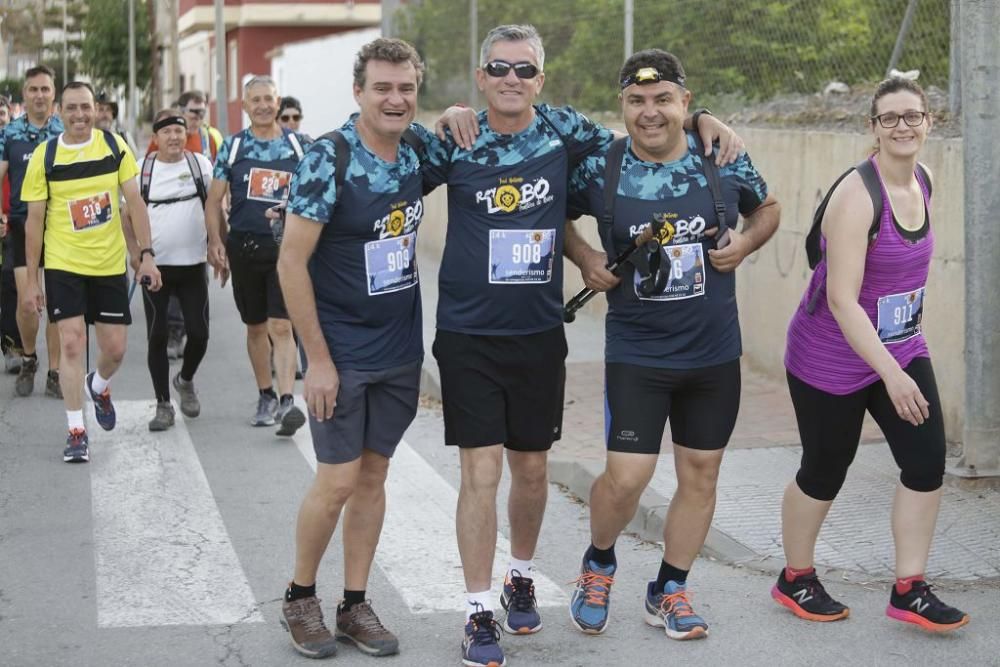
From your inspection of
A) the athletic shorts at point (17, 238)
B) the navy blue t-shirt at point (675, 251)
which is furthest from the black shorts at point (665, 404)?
the athletic shorts at point (17, 238)

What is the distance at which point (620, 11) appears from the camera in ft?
41.9

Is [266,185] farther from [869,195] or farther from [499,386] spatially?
[869,195]

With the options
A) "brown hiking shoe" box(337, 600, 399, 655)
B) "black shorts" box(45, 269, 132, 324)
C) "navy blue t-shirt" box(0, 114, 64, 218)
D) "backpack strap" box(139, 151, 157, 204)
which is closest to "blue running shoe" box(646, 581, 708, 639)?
"brown hiking shoe" box(337, 600, 399, 655)

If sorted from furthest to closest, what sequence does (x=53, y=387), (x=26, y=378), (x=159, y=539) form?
(x=26, y=378) → (x=53, y=387) → (x=159, y=539)

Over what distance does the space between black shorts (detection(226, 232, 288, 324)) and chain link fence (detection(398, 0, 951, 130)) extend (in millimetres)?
3837

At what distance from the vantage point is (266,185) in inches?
365

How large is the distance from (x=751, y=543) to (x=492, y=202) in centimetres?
220

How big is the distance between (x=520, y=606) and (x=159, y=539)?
2.10 m

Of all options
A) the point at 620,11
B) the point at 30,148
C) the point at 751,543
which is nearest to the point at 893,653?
the point at 751,543

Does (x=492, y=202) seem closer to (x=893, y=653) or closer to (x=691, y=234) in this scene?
(x=691, y=234)

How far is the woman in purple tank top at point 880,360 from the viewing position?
516cm

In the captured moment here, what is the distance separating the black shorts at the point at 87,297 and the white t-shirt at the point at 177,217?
549 millimetres

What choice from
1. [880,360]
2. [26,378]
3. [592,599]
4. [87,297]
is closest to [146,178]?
[87,297]

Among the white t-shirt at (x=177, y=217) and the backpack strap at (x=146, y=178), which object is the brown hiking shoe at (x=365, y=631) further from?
the backpack strap at (x=146, y=178)
